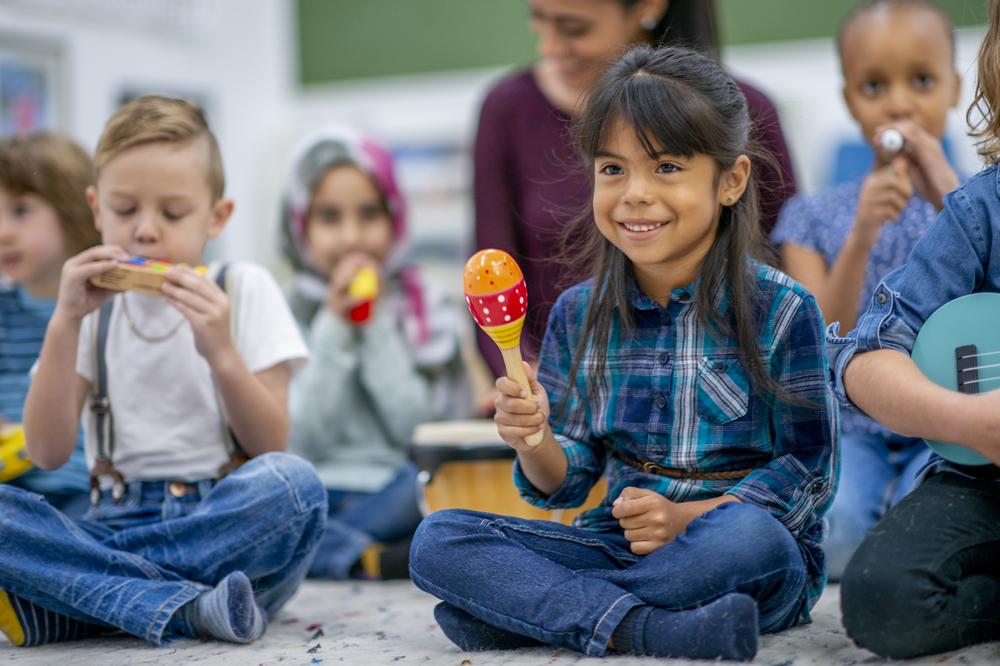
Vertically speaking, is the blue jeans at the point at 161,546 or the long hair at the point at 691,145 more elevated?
→ the long hair at the point at 691,145

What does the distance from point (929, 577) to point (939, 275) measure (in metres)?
0.34

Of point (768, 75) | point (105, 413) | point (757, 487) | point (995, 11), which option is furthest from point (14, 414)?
point (768, 75)

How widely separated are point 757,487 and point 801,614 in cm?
20

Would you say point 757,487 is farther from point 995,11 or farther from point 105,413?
point 105,413

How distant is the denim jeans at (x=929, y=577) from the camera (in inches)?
48.3

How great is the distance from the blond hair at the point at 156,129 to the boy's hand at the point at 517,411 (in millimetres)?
610

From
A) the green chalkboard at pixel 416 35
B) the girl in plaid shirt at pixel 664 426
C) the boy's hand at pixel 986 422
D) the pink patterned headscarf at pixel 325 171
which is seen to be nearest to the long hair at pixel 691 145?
the girl in plaid shirt at pixel 664 426

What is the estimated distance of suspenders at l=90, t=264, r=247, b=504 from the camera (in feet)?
5.35

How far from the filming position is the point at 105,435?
5.38 ft

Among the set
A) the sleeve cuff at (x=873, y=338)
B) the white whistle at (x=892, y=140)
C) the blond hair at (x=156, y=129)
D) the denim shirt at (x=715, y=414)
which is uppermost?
the blond hair at (x=156, y=129)

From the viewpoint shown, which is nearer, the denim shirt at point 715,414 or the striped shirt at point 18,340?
the denim shirt at point 715,414

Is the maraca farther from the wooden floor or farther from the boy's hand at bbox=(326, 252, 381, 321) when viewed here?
the boy's hand at bbox=(326, 252, 381, 321)

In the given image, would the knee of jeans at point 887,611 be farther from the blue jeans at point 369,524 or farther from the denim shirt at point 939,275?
the blue jeans at point 369,524

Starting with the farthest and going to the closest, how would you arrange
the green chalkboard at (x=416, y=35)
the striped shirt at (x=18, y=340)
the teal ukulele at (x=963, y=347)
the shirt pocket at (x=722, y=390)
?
the green chalkboard at (x=416, y=35) < the striped shirt at (x=18, y=340) < the shirt pocket at (x=722, y=390) < the teal ukulele at (x=963, y=347)
